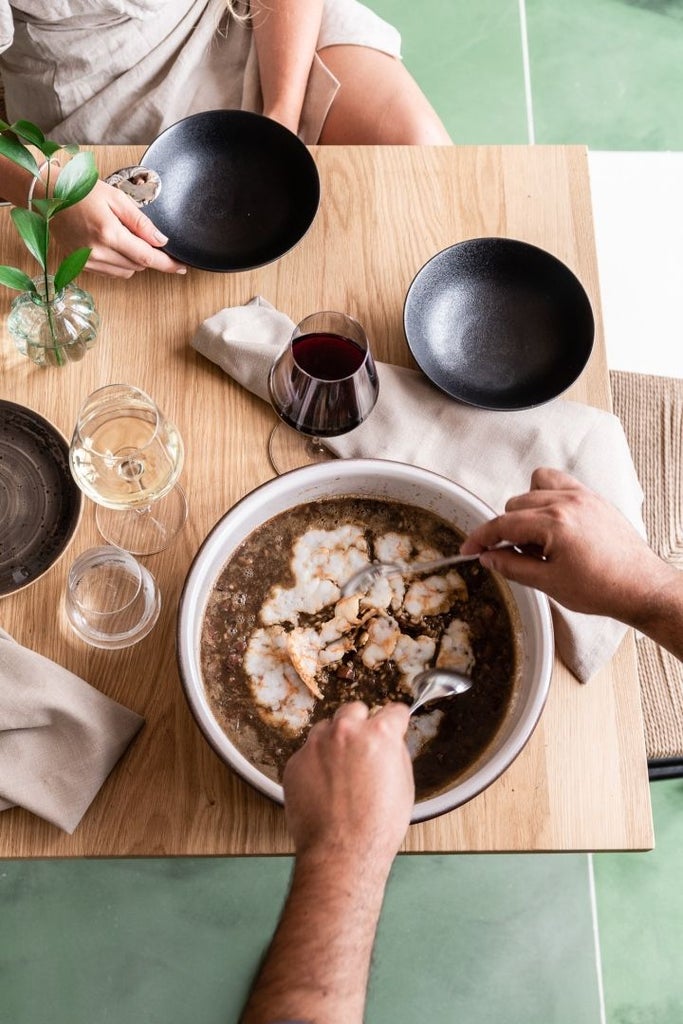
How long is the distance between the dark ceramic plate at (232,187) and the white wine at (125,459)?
0.28 metres

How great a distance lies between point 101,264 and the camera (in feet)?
3.57

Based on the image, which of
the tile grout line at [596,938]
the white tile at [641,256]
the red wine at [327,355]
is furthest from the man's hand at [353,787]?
the white tile at [641,256]

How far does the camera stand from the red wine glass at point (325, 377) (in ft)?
3.06

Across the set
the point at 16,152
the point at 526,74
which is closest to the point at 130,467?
the point at 16,152

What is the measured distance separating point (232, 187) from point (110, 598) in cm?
56

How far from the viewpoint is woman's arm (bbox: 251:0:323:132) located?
137 cm

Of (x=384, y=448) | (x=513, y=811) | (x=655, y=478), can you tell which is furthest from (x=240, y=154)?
(x=513, y=811)

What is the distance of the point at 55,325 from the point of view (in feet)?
3.48

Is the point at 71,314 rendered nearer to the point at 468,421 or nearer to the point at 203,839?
the point at 468,421

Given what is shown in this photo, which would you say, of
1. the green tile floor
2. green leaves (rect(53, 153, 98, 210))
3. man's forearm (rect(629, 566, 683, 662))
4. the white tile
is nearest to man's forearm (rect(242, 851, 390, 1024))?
man's forearm (rect(629, 566, 683, 662))

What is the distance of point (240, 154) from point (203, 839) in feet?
2.73

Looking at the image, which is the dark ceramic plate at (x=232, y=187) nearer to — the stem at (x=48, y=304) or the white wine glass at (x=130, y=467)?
the stem at (x=48, y=304)

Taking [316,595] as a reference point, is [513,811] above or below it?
below

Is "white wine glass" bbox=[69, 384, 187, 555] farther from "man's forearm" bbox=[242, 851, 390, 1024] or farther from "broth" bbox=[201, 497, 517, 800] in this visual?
"man's forearm" bbox=[242, 851, 390, 1024]
